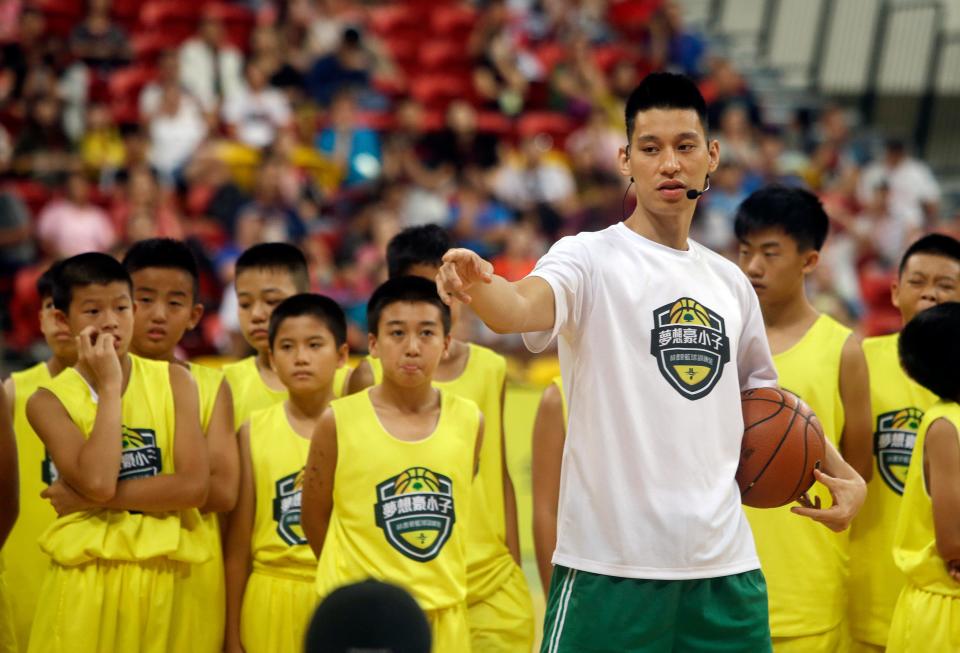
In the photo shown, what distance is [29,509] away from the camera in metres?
5.14

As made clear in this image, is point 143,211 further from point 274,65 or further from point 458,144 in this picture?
point 458,144

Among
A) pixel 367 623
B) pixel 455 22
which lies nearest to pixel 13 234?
pixel 455 22

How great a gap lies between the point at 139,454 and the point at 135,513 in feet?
0.68

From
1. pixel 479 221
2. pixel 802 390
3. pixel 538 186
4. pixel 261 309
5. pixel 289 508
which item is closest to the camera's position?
pixel 802 390

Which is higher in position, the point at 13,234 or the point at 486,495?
the point at 13,234

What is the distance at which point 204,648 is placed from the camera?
15.5 feet

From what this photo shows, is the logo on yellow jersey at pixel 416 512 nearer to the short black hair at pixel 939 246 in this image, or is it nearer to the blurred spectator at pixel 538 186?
the short black hair at pixel 939 246

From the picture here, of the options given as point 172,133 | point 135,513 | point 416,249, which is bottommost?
point 135,513

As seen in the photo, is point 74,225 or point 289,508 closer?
point 289,508

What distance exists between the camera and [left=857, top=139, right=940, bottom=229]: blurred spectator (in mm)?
14641

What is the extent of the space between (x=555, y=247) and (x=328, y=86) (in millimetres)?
11027

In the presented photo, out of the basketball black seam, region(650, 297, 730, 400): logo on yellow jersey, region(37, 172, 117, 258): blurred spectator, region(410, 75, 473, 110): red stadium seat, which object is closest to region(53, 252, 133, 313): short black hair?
region(650, 297, 730, 400): logo on yellow jersey

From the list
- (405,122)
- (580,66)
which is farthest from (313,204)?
(580,66)

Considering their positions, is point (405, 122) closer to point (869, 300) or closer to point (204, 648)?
point (869, 300)
